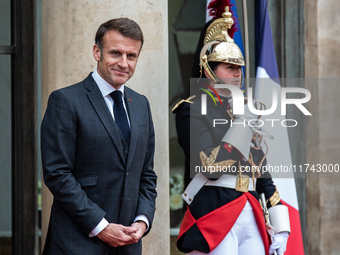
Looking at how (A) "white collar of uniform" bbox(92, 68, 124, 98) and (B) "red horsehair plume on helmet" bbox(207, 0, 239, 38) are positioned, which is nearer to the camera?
(A) "white collar of uniform" bbox(92, 68, 124, 98)

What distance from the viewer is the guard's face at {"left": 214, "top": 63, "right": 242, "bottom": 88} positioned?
160 inches

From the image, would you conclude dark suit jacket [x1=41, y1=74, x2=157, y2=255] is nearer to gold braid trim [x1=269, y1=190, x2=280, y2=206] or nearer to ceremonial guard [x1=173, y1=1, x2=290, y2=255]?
ceremonial guard [x1=173, y1=1, x2=290, y2=255]

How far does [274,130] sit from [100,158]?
8.71ft

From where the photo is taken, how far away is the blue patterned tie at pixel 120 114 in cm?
322

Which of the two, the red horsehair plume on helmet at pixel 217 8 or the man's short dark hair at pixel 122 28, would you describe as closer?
the man's short dark hair at pixel 122 28

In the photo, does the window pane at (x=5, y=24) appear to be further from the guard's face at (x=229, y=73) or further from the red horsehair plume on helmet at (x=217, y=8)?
the guard's face at (x=229, y=73)

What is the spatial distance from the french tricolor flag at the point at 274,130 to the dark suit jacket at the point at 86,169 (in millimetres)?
2381

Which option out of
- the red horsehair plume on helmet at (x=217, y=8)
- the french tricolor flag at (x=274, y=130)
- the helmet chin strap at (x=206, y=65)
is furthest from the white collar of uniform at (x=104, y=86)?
the french tricolor flag at (x=274, y=130)

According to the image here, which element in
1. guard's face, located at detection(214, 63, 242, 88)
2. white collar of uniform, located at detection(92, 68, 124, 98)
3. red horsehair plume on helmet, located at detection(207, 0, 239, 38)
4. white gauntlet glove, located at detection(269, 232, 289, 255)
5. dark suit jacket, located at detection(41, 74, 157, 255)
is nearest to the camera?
dark suit jacket, located at detection(41, 74, 157, 255)

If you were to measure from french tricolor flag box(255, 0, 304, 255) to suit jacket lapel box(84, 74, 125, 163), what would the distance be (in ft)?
8.10

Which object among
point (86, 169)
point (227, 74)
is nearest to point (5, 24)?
point (227, 74)

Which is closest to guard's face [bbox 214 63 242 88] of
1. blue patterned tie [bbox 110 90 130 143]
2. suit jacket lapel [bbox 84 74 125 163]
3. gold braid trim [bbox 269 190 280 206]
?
gold braid trim [bbox 269 190 280 206]

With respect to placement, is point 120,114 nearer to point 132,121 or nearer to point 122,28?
point 132,121

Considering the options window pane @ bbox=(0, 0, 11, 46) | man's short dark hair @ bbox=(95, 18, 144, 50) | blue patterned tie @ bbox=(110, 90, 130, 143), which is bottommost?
blue patterned tie @ bbox=(110, 90, 130, 143)
